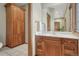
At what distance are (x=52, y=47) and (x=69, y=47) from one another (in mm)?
287

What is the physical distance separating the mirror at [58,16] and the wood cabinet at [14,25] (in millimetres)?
386

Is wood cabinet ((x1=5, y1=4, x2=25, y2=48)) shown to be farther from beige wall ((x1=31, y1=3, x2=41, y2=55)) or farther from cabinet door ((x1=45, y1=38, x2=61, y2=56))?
cabinet door ((x1=45, y1=38, x2=61, y2=56))

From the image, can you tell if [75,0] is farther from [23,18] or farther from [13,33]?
[13,33]

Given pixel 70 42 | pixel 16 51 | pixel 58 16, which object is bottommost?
pixel 16 51

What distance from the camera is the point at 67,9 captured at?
73.1 inches

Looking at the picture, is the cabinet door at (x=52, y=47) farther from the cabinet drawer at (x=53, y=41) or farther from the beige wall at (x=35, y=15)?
the beige wall at (x=35, y=15)

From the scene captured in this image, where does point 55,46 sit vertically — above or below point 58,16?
below

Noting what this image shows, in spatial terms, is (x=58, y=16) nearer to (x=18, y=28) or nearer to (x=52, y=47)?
(x=52, y=47)

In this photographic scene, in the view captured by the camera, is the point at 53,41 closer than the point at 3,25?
No

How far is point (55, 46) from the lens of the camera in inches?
77.7

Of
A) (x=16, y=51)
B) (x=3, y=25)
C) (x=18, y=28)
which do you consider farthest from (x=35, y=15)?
(x=16, y=51)

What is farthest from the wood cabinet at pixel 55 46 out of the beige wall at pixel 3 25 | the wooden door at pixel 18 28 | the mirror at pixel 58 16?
the beige wall at pixel 3 25

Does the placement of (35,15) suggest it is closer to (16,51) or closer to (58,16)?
(58,16)

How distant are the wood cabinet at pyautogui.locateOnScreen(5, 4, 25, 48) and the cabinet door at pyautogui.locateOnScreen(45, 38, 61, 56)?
44 cm
